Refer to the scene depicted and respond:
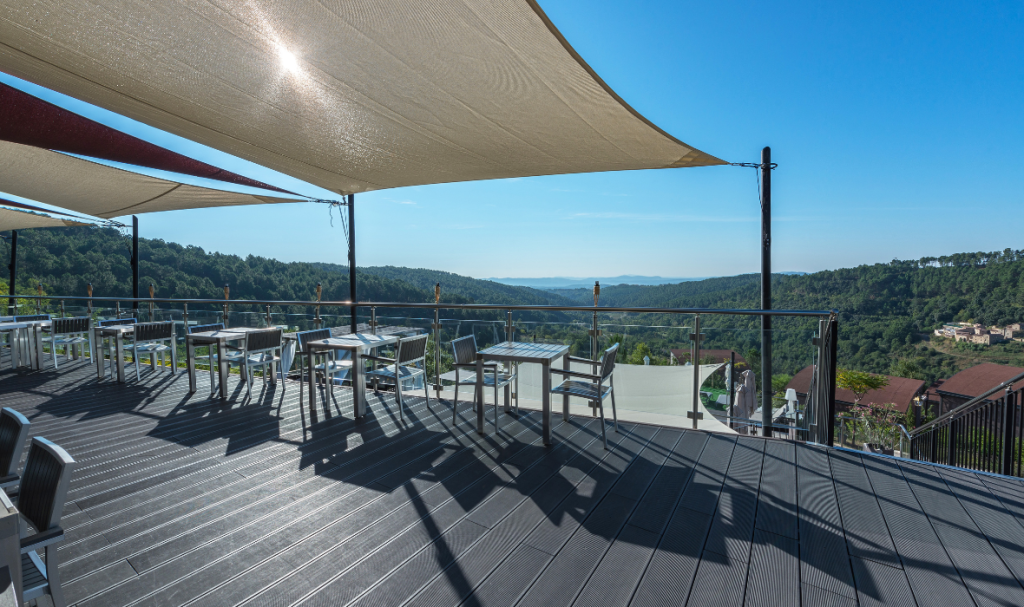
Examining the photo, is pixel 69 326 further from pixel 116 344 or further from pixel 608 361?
pixel 608 361

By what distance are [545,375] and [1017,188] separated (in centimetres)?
3841

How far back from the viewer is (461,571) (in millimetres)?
1981

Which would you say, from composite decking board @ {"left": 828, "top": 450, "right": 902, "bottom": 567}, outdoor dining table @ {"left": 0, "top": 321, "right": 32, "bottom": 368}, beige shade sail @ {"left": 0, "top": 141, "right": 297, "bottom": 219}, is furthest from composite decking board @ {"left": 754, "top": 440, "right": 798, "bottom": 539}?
outdoor dining table @ {"left": 0, "top": 321, "right": 32, "bottom": 368}

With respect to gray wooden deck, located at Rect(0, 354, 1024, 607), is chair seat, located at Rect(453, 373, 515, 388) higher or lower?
higher

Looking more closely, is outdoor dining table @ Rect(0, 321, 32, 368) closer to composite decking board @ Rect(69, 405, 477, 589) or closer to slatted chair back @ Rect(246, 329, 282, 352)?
slatted chair back @ Rect(246, 329, 282, 352)

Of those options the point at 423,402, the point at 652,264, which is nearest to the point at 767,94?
the point at 423,402

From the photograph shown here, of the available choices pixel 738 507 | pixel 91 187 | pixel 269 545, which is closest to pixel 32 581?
pixel 269 545

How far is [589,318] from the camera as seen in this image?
4.55 metres

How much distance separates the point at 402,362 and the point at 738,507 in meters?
3.01

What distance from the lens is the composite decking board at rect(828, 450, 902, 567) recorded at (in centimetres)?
216

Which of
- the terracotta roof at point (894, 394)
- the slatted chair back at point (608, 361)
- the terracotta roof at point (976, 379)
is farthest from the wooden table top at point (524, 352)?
the terracotta roof at point (894, 394)

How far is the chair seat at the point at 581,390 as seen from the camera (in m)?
3.58

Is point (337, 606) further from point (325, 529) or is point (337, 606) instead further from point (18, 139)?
point (18, 139)

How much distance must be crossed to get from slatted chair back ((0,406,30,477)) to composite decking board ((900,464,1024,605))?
362 centimetres
